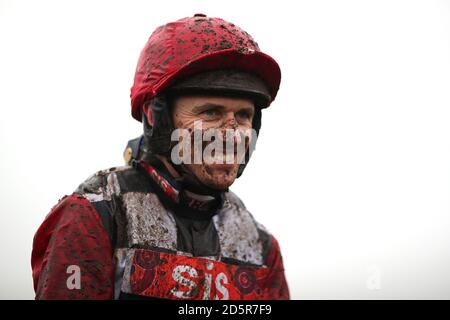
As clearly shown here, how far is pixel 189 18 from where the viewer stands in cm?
383

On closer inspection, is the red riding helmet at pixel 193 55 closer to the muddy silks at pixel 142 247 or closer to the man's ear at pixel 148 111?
the man's ear at pixel 148 111

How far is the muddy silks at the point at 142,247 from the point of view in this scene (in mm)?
3148

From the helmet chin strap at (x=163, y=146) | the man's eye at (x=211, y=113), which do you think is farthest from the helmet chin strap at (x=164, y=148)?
the man's eye at (x=211, y=113)

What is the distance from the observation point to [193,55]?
349 centimetres

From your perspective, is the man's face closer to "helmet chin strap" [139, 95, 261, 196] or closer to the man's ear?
"helmet chin strap" [139, 95, 261, 196]

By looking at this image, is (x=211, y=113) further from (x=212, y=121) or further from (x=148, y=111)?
(x=148, y=111)

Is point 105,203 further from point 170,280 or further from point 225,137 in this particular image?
point 225,137

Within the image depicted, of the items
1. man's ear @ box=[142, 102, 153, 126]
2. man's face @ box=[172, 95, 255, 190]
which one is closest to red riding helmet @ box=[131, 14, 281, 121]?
man's ear @ box=[142, 102, 153, 126]

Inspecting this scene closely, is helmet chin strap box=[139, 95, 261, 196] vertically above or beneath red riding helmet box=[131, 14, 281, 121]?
beneath

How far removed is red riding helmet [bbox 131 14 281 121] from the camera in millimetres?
3494

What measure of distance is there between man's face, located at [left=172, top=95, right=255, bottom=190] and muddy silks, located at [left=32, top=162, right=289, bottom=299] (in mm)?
240
